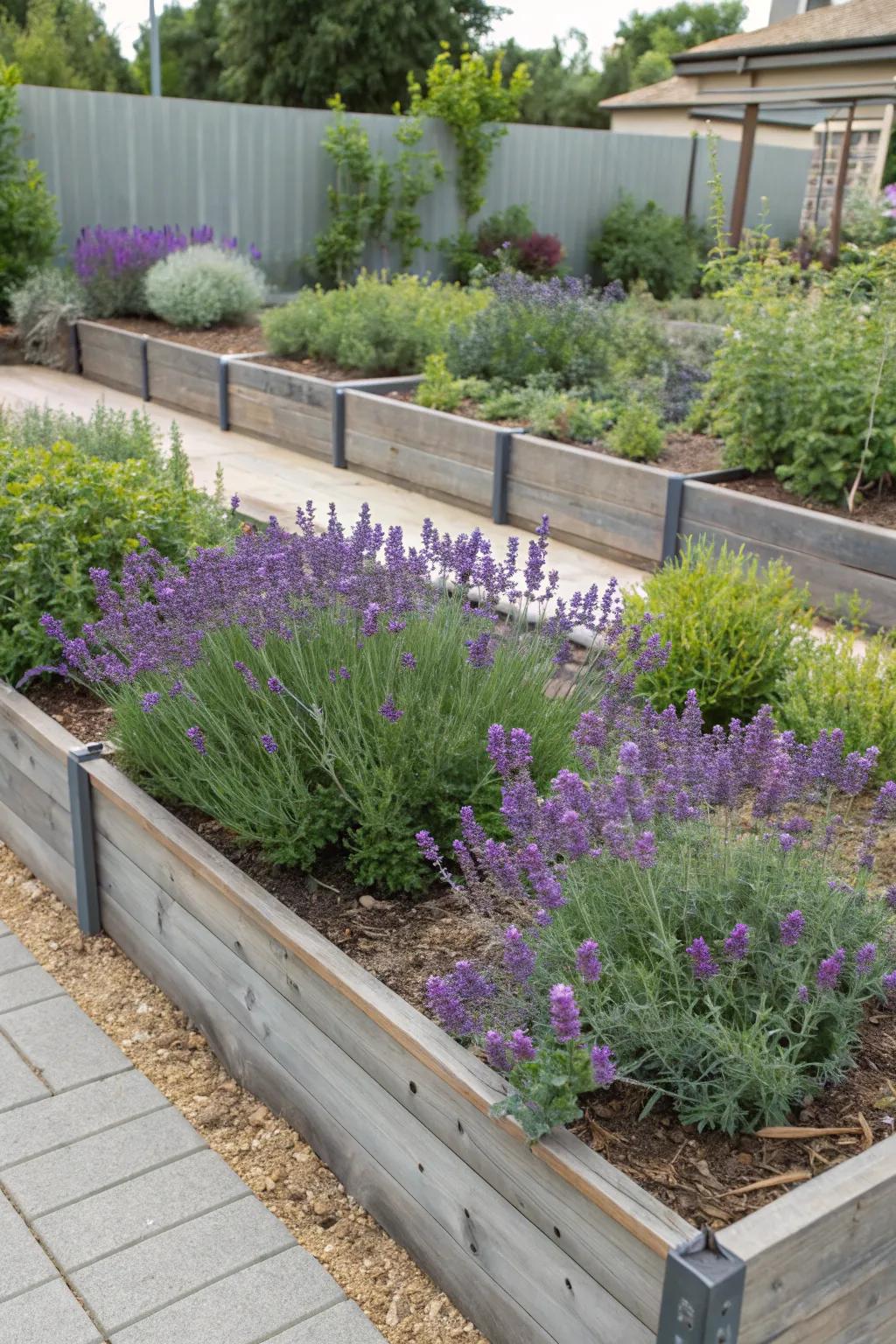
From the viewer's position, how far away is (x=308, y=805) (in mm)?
2797

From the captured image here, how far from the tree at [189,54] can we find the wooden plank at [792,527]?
30.4 m

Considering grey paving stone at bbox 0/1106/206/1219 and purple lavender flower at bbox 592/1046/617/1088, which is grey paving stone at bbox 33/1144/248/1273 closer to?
grey paving stone at bbox 0/1106/206/1219

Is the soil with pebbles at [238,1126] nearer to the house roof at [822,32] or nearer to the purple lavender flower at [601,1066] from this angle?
A: the purple lavender flower at [601,1066]

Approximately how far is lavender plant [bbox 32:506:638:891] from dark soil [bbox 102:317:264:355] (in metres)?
6.74

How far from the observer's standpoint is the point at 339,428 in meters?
8.01

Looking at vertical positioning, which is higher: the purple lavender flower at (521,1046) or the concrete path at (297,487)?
the purple lavender flower at (521,1046)

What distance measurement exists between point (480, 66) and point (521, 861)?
50.8 feet

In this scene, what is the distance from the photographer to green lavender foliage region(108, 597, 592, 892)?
2.75m

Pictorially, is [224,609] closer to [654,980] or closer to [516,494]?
[654,980]

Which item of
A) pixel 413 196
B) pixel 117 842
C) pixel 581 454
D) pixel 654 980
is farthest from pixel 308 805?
pixel 413 196

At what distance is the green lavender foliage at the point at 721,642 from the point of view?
381cm

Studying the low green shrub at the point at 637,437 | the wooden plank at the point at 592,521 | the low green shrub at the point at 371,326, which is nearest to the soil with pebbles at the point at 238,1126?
the wooden plank at the point at 592,521

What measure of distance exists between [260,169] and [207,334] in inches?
183

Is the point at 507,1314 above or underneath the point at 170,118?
underneath
